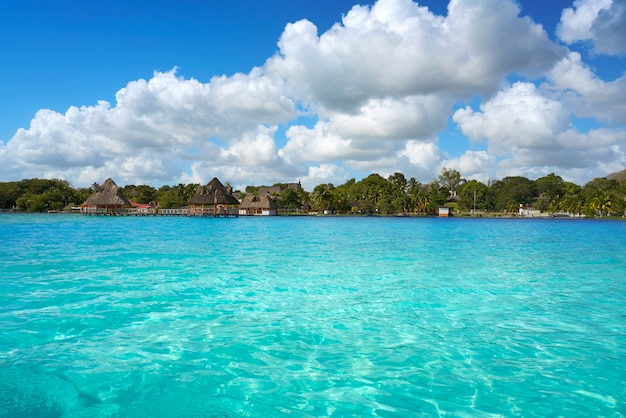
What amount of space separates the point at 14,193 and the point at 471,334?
106716mm

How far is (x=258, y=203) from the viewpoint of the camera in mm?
91188

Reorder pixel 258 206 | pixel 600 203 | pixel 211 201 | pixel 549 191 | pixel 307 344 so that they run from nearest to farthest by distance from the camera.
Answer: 1. pixel 307 344
2. pixel 211 201
3. pixel 600 203
4. pixel 258 206
5. pixel 549 191

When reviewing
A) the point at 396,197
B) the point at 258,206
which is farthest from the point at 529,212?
the point at 258,206

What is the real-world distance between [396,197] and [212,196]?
39378 millimetres

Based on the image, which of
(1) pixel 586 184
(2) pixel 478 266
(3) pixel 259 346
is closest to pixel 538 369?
(3) pixel 259 346

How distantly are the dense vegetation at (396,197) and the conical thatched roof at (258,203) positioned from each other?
20.9ft

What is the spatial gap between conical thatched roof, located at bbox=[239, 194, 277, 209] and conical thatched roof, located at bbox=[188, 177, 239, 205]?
36.5ft

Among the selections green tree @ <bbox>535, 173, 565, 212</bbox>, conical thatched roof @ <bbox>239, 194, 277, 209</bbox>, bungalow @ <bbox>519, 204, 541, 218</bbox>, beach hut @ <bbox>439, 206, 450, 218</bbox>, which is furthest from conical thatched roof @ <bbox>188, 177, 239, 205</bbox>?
A: green tree @ <bbox>535, 173, 565, 212</bbox>

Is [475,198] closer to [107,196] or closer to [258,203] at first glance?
[258,203]

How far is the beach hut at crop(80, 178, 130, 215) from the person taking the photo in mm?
74250

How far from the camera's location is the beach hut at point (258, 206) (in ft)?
295

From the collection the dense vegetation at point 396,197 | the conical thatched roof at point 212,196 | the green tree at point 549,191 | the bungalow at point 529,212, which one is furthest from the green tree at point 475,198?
the conical thatched roof at point 212,196

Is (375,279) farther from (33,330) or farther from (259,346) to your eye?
(33,330)

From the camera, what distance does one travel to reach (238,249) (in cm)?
2148
